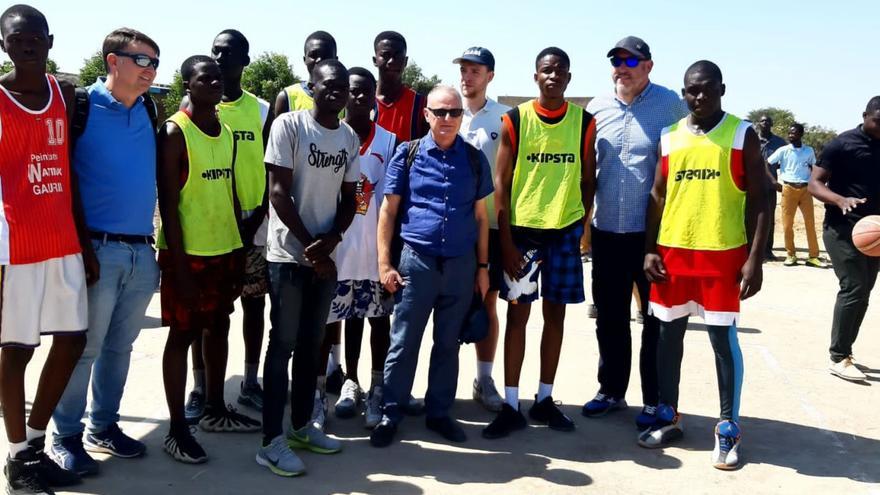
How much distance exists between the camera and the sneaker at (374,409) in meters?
4.98

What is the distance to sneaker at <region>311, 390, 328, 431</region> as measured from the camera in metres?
4.86

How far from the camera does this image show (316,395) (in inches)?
199

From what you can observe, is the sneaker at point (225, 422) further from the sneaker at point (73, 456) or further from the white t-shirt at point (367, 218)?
the white t-shirt at point (367, 218)

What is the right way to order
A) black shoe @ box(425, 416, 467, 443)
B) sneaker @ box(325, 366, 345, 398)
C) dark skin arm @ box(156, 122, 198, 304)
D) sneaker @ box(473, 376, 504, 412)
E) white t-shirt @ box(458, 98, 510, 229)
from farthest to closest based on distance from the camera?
sneaker @ box(325, 366, 345, 398) < sneaker @ box(473, 376, 504, 412) < white t-shirt @ box(458, 98, 510, 229) < black shoe @ box(425, 416, 467, 443) < dark skin arm @ box(156, 122, 198, 304)

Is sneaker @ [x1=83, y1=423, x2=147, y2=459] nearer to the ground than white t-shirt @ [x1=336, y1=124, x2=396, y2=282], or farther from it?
nearer to the ground

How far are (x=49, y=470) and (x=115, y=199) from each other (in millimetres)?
1421

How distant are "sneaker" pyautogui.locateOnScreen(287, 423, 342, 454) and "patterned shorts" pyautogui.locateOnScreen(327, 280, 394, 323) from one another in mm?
730

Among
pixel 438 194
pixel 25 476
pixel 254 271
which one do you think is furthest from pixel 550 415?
pixel 25 476

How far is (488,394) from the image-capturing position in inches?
216

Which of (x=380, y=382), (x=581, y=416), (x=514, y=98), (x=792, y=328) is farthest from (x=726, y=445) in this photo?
(x=514, y=98)

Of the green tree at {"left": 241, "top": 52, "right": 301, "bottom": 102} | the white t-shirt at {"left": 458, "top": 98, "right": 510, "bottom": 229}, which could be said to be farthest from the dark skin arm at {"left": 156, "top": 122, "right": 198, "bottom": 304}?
the green tree at {"left": 241, "top": 52, "right": 301, "bottom": 102}

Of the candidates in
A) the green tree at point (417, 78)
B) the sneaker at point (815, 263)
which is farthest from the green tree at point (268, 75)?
the sneaker at point (815, 263)

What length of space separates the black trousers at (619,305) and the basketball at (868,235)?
2100 mm

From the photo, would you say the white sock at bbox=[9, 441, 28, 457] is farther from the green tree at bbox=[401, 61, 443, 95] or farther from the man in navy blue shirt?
the green tree at bbox=[401, 61, 443, 95]
